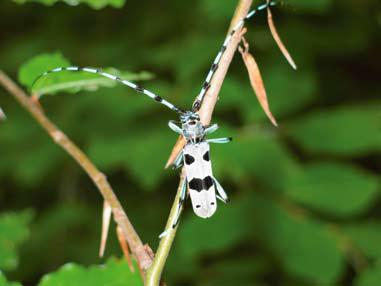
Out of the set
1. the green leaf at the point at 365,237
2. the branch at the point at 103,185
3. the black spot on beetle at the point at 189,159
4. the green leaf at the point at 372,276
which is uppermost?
the branch at the point at 103,185

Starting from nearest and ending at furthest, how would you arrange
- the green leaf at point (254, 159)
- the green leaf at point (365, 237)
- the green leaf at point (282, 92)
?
1. the green leaf at point (254, 159)
2. the green leaf at point (365, 237)
3. the green leaf at point (282, 92)

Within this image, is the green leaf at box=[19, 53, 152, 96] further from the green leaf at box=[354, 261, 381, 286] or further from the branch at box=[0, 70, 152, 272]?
the green leaf at box=[354, 261, 381, 286]

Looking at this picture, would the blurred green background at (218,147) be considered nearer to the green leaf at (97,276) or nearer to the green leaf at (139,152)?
the green leaf at (139,152)

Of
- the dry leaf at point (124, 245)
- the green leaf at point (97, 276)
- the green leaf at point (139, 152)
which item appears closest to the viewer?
the dry leaf at point (124, 245)

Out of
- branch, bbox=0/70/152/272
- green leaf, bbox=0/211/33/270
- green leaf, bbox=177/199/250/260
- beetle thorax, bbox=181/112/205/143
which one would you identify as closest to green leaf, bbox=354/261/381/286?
green leaf, bbox=177/199/250/260

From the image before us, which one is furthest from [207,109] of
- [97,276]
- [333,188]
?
Result: [333,188]

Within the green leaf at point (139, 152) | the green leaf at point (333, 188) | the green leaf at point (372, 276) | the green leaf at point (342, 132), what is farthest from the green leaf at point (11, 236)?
the green leaf at point (342, 132)

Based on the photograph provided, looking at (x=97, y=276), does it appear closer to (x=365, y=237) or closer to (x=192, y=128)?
(x=192, y=128)

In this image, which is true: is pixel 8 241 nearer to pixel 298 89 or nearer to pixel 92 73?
pixel 92 73
